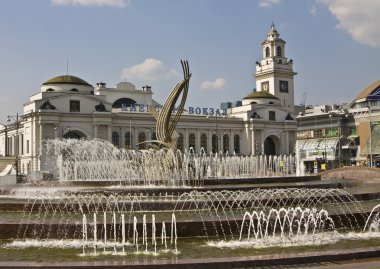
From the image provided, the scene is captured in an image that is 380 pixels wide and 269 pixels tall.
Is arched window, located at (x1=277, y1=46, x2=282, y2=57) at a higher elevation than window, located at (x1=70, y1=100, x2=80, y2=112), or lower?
higher

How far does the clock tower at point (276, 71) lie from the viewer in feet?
324

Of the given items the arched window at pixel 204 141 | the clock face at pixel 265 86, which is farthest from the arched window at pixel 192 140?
the clock face at pixel 265 86

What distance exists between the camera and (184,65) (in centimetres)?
2755

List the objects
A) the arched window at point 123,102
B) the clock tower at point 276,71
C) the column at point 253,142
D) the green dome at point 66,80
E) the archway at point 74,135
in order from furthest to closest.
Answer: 1. the clock tower at point 276,71
2. the column at point 253,142
3. the arched window at point 123,102
4. the green dome at point 66,80
5. the archway at point 74,135

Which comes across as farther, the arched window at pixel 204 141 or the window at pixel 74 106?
the arched window at pixel 204 141

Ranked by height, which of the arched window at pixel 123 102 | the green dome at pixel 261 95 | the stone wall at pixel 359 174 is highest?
the green dome at pixel 261 95

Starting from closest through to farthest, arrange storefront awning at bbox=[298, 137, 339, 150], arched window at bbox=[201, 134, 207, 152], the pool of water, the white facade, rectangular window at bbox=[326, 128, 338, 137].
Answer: the pool of water
the white facade
storefront awning at bbox=[298, 137, 339, 150]
rectangular window at bbox=[326, 128, 338, 137]
arched window at bbox=[201, 134, 207, 152]

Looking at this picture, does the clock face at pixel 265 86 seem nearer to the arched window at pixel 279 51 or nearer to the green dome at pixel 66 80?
the arched window at pixel 279 51

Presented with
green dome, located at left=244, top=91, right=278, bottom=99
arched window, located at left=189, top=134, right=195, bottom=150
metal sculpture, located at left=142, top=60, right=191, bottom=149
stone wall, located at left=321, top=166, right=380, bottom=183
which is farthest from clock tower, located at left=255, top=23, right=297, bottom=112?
metal sculpture, located at left=142, top=60, right=191, bottom=149

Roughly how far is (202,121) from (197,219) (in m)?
71.4

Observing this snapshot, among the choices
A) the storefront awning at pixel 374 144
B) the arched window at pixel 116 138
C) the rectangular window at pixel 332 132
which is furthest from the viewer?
the rectangular window at pixel 332 132

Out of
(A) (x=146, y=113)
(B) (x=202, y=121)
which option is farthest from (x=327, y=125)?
(A) (x=146, y=113)

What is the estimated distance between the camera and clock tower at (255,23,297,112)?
98750mm

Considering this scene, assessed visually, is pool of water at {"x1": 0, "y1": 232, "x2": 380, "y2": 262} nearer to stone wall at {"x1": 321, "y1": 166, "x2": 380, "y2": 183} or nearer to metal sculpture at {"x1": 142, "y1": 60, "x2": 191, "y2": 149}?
metal sculpture at {"x1": 142, "y1": 60, "x2": 191, "y2": 149}
